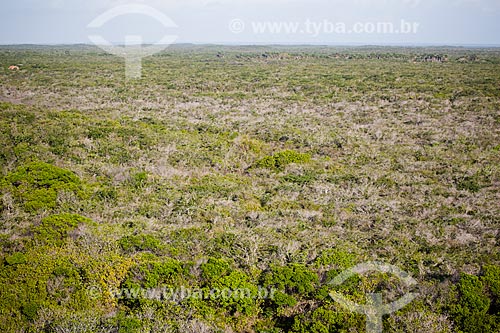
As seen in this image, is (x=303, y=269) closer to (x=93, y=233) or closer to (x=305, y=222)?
(x=305, y=222)

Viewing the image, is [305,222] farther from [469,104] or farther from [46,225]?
[469,104]

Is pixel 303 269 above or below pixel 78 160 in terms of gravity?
below

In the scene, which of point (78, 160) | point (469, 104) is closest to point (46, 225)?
point (78, 160)

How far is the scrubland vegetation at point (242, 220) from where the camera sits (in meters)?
5.45

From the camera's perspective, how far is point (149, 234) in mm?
7852

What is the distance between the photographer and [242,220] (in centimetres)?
888

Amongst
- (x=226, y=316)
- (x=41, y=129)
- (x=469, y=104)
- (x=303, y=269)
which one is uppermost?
(x=469, y=104)

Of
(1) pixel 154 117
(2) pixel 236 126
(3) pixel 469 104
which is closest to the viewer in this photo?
(2) pixel 236 126

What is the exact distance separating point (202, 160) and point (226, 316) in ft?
26.8

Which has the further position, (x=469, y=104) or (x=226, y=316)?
(x=469, y=104)

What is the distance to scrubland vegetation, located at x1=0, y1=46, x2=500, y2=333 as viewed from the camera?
545cm

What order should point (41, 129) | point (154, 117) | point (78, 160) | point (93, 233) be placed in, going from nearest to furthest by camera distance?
point (93, 233) → point (78, 160) → point (41, 129) → point (154, 117)

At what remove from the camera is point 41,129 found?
14516mm

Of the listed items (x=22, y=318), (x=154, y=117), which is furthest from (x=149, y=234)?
(x=154, y=117)
